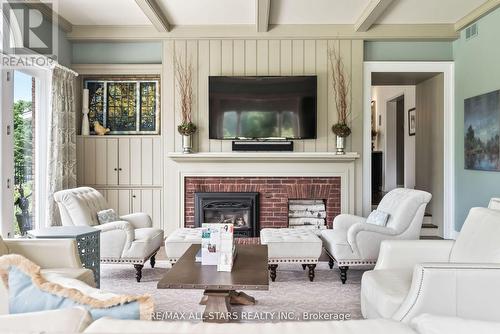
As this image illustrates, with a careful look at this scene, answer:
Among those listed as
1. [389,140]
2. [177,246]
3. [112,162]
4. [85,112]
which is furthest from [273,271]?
[389,140]

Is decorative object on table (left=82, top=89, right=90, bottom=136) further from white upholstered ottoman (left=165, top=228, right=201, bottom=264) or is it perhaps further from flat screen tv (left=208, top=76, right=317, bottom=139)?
white upholstered ottoman (left=165, top=228, right=201, bottom=264)

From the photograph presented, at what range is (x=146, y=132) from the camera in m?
5.73

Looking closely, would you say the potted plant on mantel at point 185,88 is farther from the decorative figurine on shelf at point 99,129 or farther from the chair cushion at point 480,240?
the chair cushion at point 480,240

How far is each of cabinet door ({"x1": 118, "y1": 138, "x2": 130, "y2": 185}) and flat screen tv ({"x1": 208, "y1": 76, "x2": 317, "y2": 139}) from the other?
1154mm

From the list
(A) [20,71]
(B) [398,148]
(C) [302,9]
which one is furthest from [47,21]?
(B) [398,148]

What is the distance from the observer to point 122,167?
562 centimetres

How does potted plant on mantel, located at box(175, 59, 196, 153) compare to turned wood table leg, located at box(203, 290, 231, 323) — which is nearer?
turned wood table leg, located at box(203, 290, 231, 323)

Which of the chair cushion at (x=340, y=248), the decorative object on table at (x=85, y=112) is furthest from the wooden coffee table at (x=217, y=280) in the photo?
the decorative object on table at (x=85, y=112)

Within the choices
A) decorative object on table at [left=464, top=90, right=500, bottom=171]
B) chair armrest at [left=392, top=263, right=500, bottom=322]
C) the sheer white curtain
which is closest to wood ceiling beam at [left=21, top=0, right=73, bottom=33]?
the sheer white curtain

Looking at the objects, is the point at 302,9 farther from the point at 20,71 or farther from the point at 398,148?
the point at 398,148

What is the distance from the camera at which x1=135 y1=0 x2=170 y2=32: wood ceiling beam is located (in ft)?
14.5

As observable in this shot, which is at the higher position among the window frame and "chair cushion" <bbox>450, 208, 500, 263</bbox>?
the window frame

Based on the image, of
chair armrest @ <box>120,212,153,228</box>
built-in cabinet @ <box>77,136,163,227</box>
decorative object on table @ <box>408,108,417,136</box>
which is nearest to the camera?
chair armrest @ <box>120,212,153,228</box>

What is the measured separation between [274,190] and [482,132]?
2.58 m
